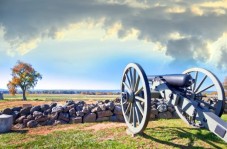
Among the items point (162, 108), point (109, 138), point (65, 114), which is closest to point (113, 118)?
point (65, 114)

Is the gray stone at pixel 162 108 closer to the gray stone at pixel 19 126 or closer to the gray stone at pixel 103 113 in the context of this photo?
the gray stone at pixel 103 113

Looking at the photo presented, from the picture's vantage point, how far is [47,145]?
7527 mm

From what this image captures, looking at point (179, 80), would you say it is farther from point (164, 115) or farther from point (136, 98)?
point (164, 115)

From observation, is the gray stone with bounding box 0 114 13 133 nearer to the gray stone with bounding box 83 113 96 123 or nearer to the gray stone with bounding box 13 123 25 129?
the gray stone with bounding box 13 123 25 129

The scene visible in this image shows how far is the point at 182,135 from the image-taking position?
7.69 m

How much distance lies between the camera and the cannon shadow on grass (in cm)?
703

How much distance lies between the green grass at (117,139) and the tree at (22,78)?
38.5 meters

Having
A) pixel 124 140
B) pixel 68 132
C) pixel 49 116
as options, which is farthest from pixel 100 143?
pixel 49 116

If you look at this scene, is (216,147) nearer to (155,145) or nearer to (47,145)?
(155,145)

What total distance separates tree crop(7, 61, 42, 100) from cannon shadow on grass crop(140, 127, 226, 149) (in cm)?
4064

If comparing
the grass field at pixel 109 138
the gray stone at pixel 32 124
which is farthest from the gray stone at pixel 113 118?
the gray stone at pixel 32 124

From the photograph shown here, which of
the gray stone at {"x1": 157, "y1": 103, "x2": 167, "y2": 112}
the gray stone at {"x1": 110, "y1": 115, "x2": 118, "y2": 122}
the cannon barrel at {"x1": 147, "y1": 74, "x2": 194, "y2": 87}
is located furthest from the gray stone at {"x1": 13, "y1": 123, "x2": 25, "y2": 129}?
the cannon barrel at {"x1": 147, "y1": 74, "x2": 194, "y2": 87}

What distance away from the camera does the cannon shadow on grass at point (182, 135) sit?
277 inches

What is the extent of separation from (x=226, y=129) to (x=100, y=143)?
3626mm
